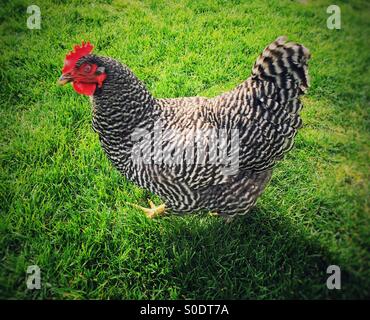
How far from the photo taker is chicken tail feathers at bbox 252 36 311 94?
4.91 ft

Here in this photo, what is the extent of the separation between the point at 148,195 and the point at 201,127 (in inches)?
30.6

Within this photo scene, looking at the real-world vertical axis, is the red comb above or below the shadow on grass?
above

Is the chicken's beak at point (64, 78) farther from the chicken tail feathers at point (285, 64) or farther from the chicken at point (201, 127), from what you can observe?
the chicken tail feathers at point (285, 64)

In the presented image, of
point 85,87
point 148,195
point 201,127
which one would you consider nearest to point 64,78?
point 85,87

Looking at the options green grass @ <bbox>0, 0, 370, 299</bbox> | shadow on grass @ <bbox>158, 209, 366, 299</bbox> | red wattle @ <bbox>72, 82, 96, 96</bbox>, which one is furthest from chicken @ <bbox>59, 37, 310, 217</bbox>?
green grass @ <bbox>0, 0, 370, 299</bbox>

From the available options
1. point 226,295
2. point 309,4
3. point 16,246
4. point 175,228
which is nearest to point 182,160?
point 175,228

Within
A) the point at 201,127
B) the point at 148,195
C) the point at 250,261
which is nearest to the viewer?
the point at 201,127

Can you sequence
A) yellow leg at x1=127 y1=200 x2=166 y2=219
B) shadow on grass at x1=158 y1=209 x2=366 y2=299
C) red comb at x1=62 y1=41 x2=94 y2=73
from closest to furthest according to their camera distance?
red comb at x1=62 y1=41 x2=94 y2=73 < shadow on grass at x1=158 y1=209 x2=366 y2=299 < yellow leg at x1=127 y1=200 x2=166 y2=219

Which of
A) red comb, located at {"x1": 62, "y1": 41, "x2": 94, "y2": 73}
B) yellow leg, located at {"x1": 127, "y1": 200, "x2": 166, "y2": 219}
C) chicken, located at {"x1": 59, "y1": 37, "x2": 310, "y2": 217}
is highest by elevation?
red comb, located at {"x1": 62, "y1": 41, "x2": 94, "y2": 73}

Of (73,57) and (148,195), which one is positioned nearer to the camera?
(73,57)

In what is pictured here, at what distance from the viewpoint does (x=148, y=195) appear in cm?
211

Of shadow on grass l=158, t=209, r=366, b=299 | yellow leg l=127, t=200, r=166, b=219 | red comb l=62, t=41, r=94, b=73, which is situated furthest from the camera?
yellow leg l=127, t=200, r=166, b=219

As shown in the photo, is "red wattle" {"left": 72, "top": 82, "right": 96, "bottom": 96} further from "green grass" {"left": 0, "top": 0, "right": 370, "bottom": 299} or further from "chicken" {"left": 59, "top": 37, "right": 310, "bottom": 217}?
"green grass" {"left": 0, "top": 0, "right": 370, "bottom": 299}

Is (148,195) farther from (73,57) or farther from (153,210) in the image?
(73,57)
